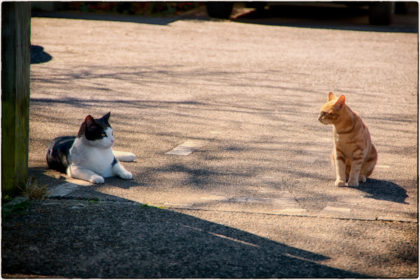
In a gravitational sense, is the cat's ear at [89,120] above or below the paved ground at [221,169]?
above

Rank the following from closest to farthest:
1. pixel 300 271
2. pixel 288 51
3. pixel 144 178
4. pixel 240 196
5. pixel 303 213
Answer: pixel 300 271 < pixel 303 213 < pixel 240 196 < pixel 144 178 < pixel 288 51

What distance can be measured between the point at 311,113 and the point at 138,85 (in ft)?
9.34

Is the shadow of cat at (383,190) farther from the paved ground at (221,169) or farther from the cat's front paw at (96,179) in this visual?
the cat's front paw at (96,179)

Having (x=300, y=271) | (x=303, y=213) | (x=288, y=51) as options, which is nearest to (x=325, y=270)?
(x=300, y=271)

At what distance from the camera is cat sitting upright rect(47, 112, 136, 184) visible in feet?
16.7

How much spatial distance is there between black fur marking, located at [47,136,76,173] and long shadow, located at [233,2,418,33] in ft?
40.6

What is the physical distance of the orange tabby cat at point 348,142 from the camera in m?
5.29

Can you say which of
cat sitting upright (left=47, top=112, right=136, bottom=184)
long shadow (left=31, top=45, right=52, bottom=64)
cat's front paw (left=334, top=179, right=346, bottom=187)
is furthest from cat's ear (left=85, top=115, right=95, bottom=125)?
long shadow (left=31, top=45, right=52, bottom=64)

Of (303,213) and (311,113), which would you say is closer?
(303,213)

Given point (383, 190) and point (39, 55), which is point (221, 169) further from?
point (39, 55)

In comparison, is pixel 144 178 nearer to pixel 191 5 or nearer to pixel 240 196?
pixel 240 196

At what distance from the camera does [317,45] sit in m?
13.7

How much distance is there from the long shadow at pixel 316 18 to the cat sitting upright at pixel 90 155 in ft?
40.9

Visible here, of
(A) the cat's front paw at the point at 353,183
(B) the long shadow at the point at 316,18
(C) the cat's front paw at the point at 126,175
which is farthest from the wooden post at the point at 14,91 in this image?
(B) the long shadow at the point at 316,18
